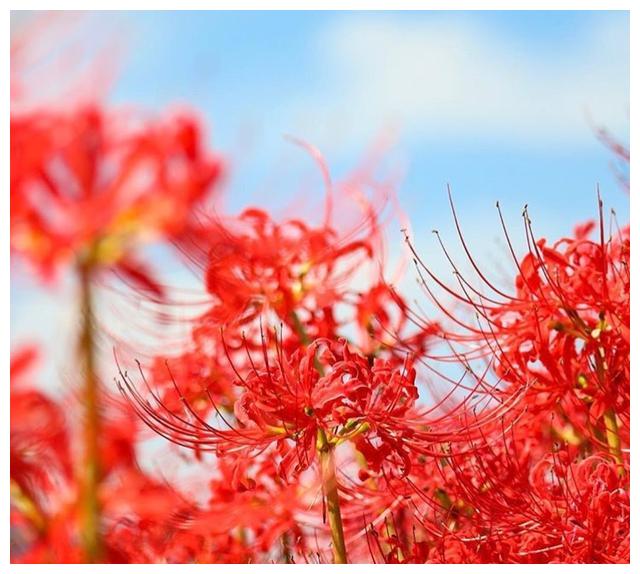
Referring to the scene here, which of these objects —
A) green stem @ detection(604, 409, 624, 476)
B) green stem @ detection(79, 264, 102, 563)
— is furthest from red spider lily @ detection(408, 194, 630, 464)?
green stem @ detection(79, 264, 102, 563)

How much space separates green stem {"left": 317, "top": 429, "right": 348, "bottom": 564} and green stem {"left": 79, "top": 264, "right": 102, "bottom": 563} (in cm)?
28

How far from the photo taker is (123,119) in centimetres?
118

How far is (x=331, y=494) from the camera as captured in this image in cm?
111

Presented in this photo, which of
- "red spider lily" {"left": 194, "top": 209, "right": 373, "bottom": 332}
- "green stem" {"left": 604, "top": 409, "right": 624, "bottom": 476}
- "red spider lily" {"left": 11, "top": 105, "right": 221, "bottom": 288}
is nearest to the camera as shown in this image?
"red spider lily" {"left": 11, "top": 105, "right": 221, "bottom": 288}

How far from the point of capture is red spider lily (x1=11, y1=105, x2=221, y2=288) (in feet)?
3.50

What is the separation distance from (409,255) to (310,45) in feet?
1.20

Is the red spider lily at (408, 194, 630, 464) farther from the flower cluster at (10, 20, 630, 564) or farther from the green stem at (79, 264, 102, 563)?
the green stem at (79, 264, 102, 563)

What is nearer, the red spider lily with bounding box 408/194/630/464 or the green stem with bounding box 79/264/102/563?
the green stem with bounding box 79/264/102/563

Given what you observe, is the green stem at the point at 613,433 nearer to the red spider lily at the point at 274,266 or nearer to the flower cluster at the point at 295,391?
the flower cluster at the point at 295,391

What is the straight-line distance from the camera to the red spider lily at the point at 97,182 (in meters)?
1.07

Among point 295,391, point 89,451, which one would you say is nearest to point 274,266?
point 295,391

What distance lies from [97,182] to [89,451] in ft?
1.03

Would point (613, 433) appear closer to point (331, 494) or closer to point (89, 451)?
point (331, 494)
